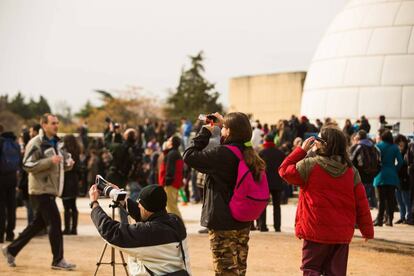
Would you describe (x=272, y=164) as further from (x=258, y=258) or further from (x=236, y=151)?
(x=236, y=151)

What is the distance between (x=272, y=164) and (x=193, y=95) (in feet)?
165

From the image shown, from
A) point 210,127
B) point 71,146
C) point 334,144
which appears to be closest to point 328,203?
point 334,144

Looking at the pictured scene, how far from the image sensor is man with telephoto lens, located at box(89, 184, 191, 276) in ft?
20.5

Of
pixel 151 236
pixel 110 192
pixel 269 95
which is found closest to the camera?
pixel 151 236

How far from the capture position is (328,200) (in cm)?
754

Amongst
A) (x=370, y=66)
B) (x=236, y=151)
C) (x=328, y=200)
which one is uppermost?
(x=370, y=66)

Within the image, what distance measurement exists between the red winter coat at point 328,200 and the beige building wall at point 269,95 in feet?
128

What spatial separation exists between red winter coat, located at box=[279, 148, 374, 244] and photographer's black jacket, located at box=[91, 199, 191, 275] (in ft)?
5.28

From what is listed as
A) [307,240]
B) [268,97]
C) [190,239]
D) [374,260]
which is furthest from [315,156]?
[268,97]

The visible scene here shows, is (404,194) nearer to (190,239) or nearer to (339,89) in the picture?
(190,239)

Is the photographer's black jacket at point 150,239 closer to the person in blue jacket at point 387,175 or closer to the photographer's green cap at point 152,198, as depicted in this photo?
the photographer's green cap at point 152,198

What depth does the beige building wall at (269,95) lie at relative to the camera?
4684 cm

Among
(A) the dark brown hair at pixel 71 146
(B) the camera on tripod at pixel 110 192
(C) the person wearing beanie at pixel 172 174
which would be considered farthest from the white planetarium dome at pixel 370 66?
(B) the camera on tripod at pixel 110 192

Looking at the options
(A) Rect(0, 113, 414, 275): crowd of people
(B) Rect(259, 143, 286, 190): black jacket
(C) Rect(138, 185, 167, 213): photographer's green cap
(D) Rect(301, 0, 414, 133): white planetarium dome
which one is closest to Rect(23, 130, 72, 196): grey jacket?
(A) Rect(0, 113, 414, 275): crowd of people
